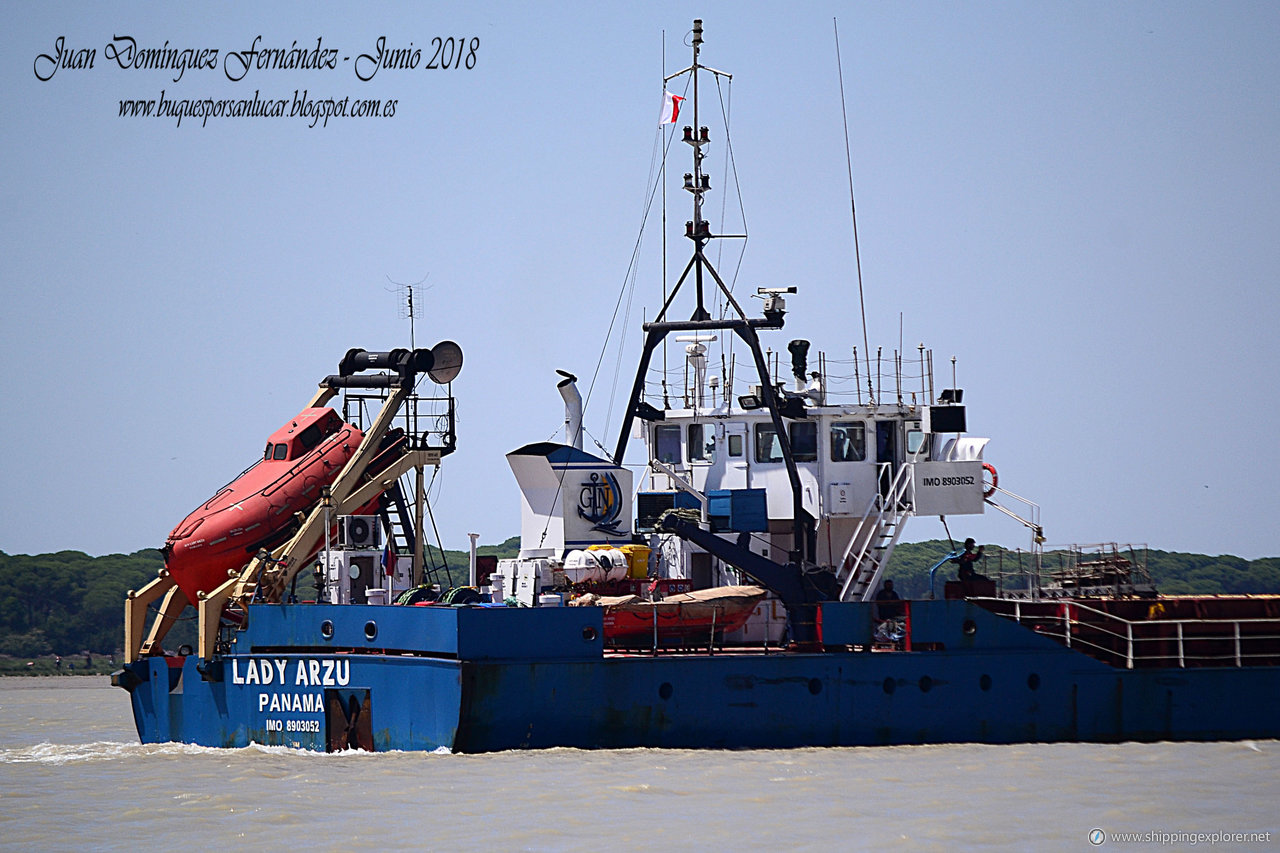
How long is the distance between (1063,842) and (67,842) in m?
9.34

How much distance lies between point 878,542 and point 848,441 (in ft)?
5.40

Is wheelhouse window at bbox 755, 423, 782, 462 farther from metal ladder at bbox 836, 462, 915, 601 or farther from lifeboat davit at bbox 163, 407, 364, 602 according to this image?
lifeboat davit at bbox 163, 407, 364, 602

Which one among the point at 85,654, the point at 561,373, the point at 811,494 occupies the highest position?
the point at 561,373

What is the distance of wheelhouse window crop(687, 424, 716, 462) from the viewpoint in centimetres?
2514

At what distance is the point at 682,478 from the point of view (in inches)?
988

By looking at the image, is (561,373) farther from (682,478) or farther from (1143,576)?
(1143,576)

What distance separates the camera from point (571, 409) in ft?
82.1

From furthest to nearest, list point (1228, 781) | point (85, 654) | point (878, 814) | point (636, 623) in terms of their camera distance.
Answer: point (85, 654), point (636, 623), point (1228, 781), point (878, 814)

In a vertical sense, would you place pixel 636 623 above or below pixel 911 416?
below

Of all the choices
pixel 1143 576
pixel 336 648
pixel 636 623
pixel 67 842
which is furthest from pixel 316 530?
pixel 1143 576

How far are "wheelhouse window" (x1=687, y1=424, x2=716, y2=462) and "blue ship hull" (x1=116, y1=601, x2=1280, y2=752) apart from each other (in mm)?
4307

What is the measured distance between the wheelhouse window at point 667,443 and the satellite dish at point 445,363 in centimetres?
343

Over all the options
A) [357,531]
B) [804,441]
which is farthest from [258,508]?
[804,441]

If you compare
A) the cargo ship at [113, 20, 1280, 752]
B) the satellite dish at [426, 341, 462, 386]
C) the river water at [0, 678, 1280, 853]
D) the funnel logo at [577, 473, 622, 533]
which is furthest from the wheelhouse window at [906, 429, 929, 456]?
the satellite dish at [426, 341, 462, 386]
